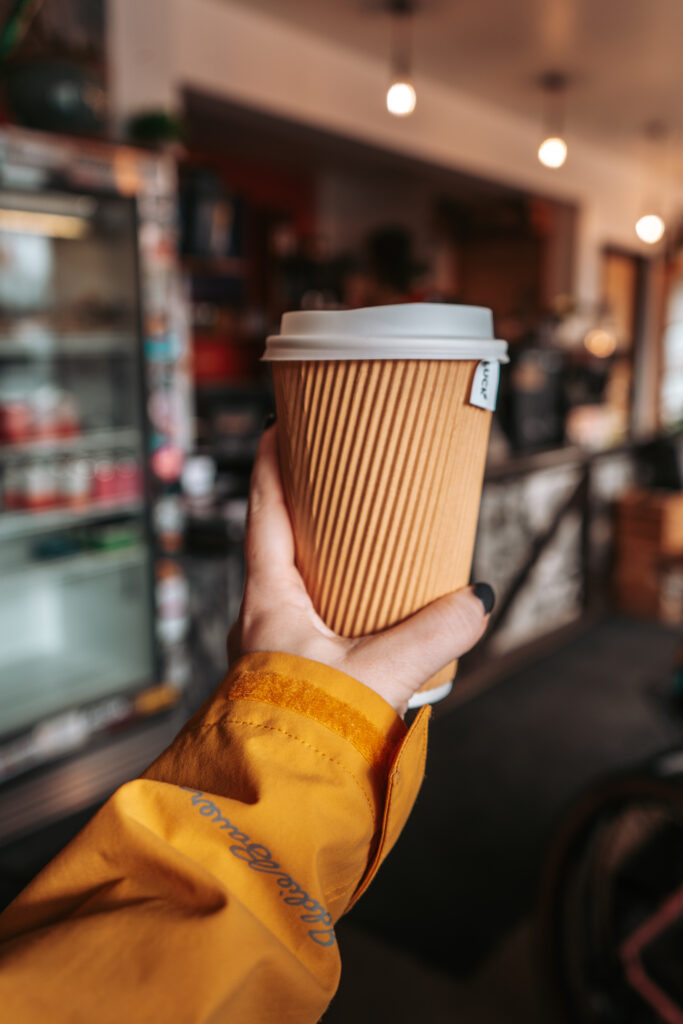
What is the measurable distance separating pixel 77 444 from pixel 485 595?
2498 millimetres

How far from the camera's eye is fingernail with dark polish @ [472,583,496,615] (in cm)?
64

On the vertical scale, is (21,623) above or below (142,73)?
below

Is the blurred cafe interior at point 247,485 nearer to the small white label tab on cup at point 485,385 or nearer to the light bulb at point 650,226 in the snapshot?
the light bulb at point 650,226

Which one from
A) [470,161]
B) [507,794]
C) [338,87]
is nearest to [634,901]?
[507,794]

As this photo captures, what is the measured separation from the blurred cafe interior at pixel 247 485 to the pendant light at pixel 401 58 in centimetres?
2

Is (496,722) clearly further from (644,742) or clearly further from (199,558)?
(199,558)

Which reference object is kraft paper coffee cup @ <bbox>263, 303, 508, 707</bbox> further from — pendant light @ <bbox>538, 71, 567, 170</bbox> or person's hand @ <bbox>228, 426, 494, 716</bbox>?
pendant light @ <bbox>538, 71, 567, 170</bbox>

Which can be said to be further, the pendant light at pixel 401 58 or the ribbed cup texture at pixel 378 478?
the pendant light at pixel 401 58

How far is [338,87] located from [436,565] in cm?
432

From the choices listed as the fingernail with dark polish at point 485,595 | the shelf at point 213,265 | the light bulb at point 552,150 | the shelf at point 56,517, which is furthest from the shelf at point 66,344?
the light bulb at point 552,150

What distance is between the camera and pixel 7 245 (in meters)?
2.92

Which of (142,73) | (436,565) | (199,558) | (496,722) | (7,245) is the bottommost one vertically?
(496,722)

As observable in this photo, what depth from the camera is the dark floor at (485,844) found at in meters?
1.95

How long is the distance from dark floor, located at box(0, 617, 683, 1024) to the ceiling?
3.14 meters
